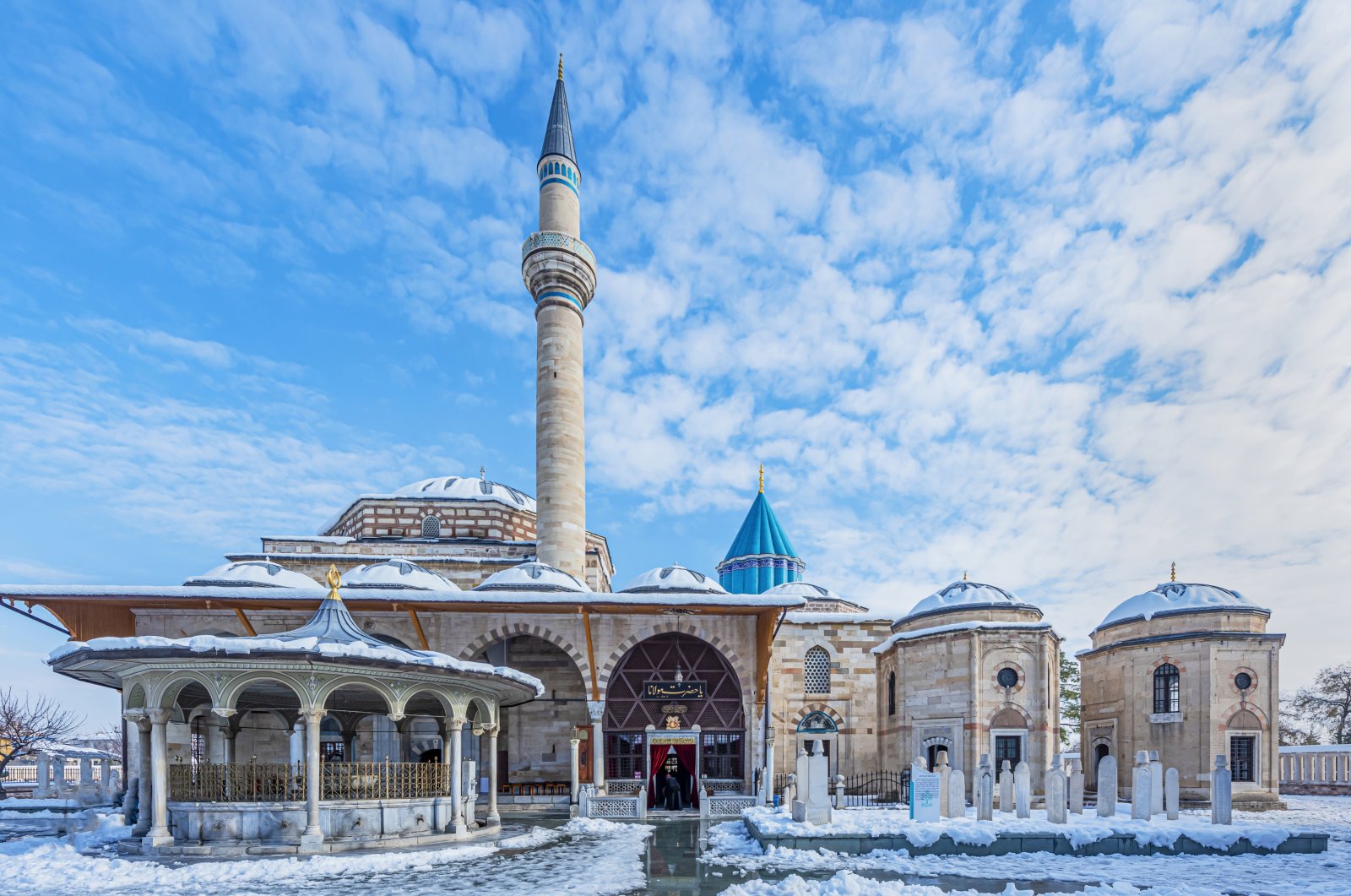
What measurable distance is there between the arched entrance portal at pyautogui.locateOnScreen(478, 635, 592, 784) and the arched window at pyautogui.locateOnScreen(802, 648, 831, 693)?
676cm

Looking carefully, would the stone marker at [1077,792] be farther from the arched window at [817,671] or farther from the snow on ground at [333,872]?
the arched window at [817,671]

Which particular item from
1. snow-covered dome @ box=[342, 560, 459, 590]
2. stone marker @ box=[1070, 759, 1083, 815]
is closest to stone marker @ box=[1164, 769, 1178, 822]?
stone marker @ box=[1070, 759, 1083, 815]

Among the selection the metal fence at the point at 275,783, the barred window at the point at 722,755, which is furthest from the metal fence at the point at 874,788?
the metal fence at the point at 275,783

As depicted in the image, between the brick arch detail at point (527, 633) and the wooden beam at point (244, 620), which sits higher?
the wooden beam at point (244, 620)

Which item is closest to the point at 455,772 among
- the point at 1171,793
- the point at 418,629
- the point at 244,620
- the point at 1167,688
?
the point at 418,629

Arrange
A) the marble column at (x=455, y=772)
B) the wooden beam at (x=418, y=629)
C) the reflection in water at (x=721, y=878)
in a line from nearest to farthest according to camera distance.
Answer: the reflection in water at (x=721, y=878) → the marble column at (x=455, y=772) → the wooden beam at (x=418, y=629)

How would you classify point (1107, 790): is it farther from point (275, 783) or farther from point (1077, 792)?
point (275, 783)

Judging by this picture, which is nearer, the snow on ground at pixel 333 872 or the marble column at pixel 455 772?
the snow on ground at pixel 333 872

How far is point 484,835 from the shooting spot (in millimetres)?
13734

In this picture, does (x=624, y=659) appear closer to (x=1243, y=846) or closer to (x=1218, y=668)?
(x=1243, y=846)

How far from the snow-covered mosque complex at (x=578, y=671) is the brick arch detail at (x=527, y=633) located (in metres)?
0.06

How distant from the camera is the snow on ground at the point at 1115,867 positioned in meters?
9.73

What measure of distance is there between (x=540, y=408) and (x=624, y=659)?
27.2 feet

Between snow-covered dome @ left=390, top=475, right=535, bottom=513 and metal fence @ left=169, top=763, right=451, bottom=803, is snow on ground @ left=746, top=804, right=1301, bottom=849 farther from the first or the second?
snow-covered dome @ left=390, top=475, right=535, bottom=513
